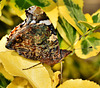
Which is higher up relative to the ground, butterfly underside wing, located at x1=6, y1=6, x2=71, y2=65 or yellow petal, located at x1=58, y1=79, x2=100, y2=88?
butterfly underside wing, located at x1=6, y1=6, x2=71, y2=65

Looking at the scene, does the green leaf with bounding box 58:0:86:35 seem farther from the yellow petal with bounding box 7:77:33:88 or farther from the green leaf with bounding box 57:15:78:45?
the yellow petal with bounding box 7:77:33:88

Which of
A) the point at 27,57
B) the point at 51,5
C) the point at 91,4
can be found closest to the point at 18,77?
the point at 27,57

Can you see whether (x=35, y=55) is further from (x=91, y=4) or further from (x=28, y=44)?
(x=91, y=4)

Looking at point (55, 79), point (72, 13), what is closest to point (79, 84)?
point (55, 79)

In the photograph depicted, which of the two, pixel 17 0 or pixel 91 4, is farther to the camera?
pixel 91 4

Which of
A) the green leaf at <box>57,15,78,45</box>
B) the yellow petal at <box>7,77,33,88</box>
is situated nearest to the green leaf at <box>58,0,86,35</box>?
the green leaf at <box>57,15,78,45</box>

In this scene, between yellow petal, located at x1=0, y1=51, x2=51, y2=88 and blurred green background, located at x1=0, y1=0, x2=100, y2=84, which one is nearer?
yellow petal, located at x1=0, y1=51, x2=51, y2=88

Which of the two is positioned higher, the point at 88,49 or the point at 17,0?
the point at 17,0
